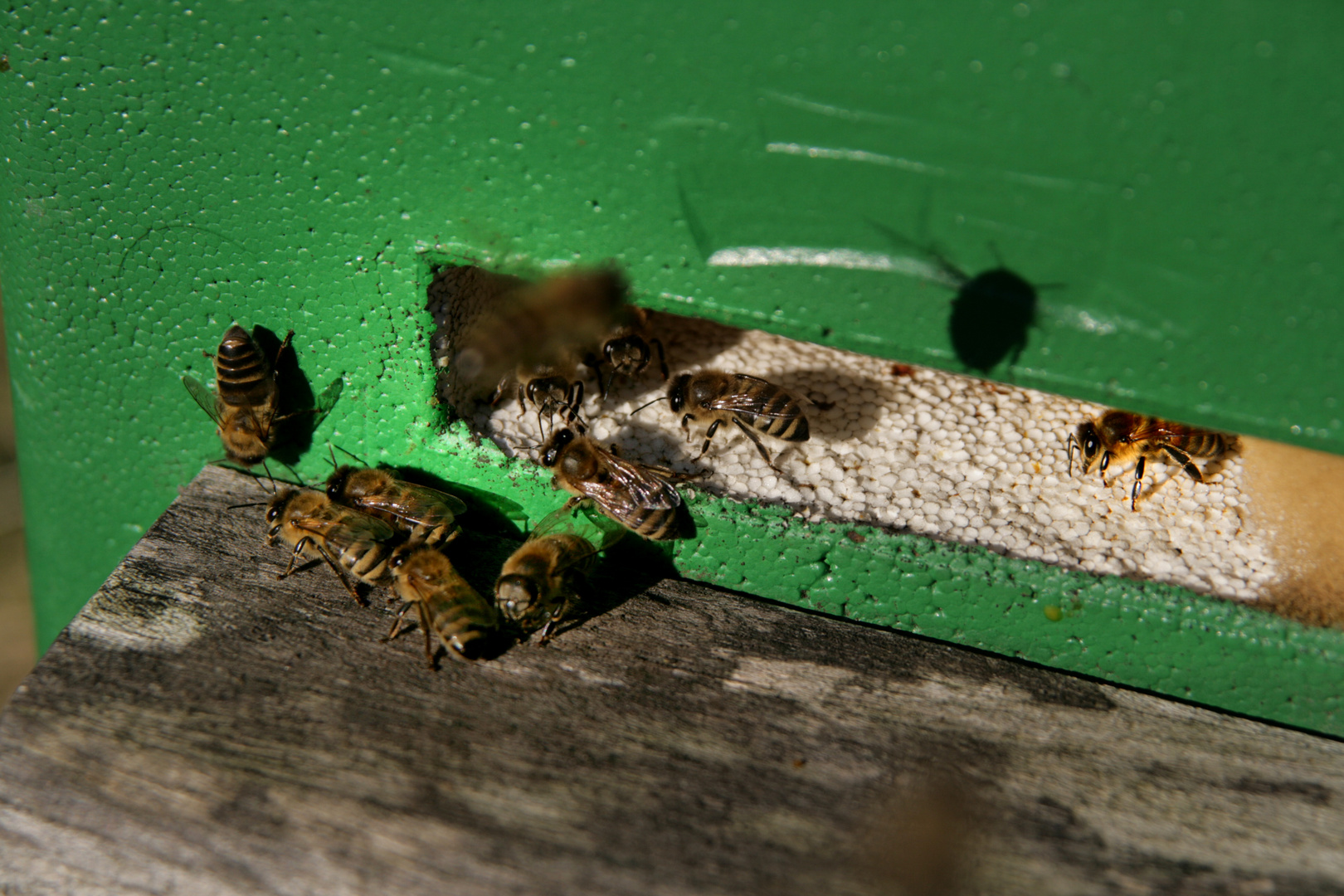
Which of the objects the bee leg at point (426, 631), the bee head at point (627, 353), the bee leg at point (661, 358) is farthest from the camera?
the bee leg at point (661, 358)

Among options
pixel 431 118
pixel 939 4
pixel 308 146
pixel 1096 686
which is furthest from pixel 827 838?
pixel 308 146

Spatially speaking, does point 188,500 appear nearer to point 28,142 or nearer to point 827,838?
point 28,142

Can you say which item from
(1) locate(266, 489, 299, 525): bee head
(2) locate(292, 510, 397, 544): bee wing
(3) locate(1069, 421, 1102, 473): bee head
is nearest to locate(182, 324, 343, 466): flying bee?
(1) locate(266, 489, 299, 525): bee head

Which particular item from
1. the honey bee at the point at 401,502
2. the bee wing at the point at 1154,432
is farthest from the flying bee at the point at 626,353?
the bee wing at the point at 1154,432

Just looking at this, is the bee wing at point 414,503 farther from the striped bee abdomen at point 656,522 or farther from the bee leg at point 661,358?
the bee leg at point 661,358

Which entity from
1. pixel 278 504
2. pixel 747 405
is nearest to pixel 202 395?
pixel 278 504

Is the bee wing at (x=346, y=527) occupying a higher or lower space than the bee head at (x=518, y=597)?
higher
